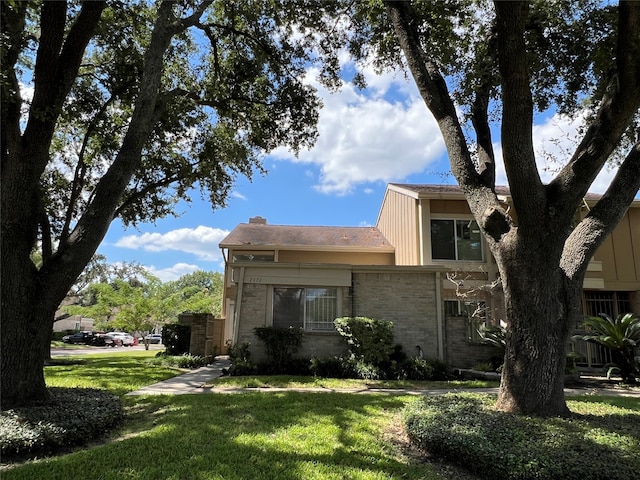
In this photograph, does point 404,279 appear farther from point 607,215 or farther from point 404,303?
point 607,215

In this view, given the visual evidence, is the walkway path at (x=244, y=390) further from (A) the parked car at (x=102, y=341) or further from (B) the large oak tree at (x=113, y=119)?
(A) the parked car at (x=102, y=341)

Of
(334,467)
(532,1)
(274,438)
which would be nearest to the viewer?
(334,467)

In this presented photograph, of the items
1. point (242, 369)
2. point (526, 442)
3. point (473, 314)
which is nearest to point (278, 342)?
point (242, 369)

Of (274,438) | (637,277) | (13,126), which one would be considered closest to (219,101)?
(13,126)

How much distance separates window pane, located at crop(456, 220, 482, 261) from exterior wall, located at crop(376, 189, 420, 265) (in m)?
1.64

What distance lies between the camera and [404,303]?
40.4ft

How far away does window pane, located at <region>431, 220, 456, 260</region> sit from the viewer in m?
15.4

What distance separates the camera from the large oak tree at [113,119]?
19.6 ft

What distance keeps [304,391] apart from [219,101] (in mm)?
8187

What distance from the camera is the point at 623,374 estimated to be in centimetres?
1118

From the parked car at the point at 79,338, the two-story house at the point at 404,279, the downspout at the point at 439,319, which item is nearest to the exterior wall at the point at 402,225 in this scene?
the two-story house at the point at 404,279

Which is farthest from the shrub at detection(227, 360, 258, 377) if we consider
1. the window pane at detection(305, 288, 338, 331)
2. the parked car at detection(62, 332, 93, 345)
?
the parked car at detection(62, 332, 93, 345)

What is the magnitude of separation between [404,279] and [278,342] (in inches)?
164

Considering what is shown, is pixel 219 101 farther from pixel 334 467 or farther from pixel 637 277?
pixel 637 277
